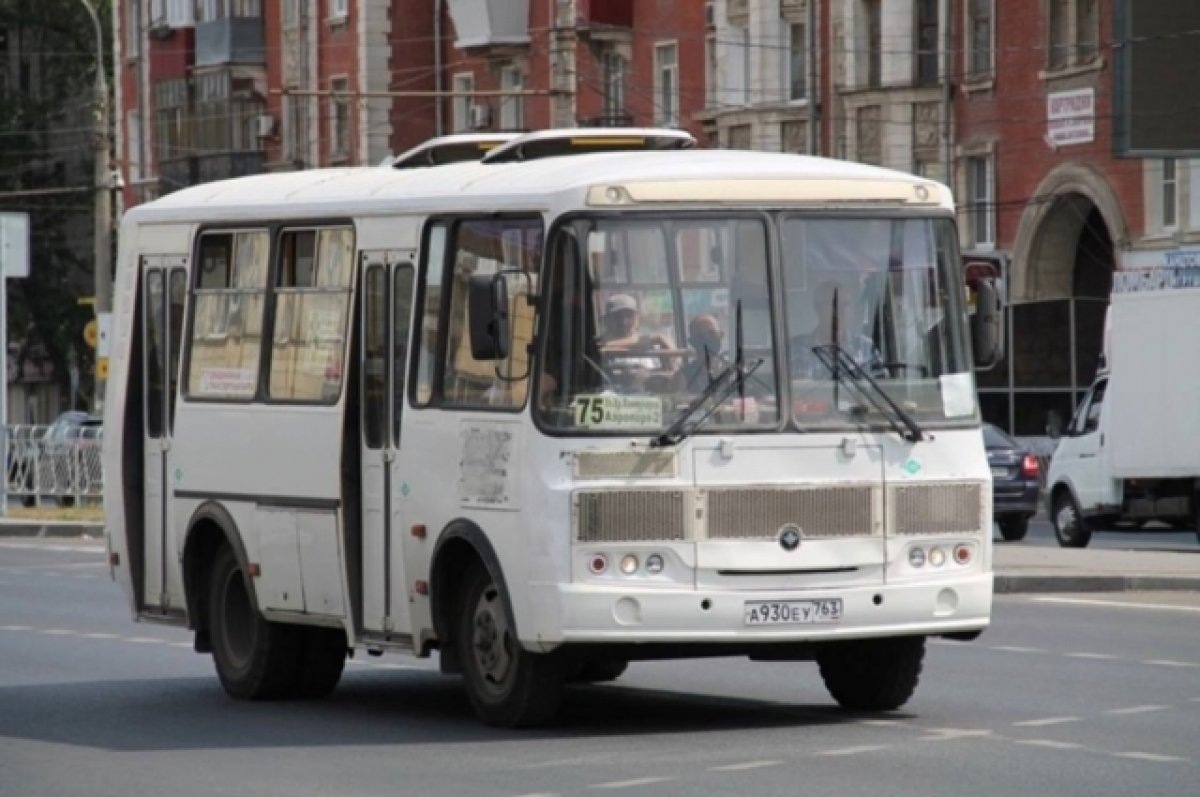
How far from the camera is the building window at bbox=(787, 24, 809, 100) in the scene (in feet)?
192

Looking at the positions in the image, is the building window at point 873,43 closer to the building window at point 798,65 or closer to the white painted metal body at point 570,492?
the building window at point 798,65

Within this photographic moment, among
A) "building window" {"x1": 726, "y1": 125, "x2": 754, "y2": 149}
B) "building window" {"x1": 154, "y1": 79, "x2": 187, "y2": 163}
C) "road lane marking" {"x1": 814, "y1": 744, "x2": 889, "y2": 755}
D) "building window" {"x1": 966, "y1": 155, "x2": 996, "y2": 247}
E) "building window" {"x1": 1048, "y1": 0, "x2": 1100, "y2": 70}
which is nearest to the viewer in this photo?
"road lane marking" {"x1": 814, "y1": 744, "x2": 889, "y2": 755}

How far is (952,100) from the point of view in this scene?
181 feet

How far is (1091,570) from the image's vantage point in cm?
2636

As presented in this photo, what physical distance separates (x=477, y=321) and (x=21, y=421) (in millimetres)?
81404

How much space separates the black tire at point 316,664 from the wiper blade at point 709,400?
11.1 feet

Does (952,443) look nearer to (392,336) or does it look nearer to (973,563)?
(973,563)

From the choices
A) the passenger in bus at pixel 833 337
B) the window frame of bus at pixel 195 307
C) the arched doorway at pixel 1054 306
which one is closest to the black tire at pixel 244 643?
the window frame of bus at pixel 195 307

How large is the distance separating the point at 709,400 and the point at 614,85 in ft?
164

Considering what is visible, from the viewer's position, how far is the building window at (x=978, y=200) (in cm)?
5441

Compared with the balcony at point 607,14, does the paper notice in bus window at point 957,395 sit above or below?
below

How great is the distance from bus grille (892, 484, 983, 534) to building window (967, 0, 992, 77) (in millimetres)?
39790

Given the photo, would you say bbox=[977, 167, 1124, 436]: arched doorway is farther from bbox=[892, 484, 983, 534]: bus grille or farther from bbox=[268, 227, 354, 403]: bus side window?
bbox=[892, 484, 983, 534]: bus grille

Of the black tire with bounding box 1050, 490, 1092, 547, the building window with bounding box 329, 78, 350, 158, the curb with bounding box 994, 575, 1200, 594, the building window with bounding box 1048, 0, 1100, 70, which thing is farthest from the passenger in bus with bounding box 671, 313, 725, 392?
the building window with bounding box 329, 78, 350, 158
